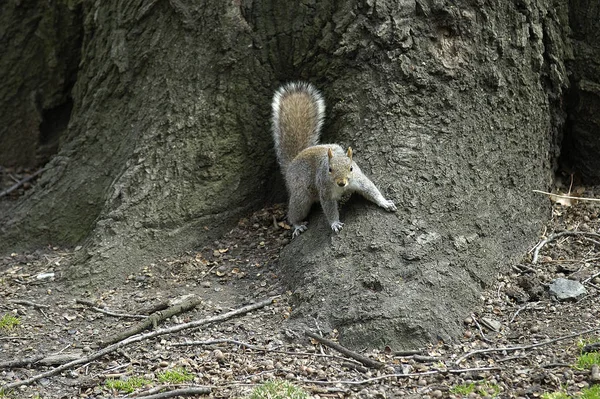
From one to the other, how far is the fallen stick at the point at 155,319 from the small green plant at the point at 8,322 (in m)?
0.66

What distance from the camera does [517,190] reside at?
16.3 feet

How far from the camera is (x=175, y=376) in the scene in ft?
13.1

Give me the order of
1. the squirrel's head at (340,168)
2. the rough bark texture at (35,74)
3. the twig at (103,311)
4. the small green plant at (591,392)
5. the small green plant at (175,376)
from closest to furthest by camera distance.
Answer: the small green plant at (591,392) < the small green plant at (175,376) < the twig at (103,311) < the squirrel's head at (340,168) < the rough bark texture at (35,74)

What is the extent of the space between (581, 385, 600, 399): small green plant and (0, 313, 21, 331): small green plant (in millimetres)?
3142

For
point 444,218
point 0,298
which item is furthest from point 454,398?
point 0,298

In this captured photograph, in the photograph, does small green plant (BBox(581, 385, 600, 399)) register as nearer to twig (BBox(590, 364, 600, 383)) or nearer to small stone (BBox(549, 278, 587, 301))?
twig (BBox(590, 364, 600, 383))

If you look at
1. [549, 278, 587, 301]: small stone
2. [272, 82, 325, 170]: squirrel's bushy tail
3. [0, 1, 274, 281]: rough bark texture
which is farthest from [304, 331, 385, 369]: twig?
[272, 82, 325, 170]: squirrel's bushy tail

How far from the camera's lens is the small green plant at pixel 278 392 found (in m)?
3.62

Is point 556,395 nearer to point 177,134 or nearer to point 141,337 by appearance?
point 141,337

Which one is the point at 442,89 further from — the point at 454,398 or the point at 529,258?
the point at 454,398

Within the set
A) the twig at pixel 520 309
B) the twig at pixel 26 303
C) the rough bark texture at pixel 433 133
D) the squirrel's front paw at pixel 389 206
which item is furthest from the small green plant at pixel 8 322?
the twig at pixel 520 309

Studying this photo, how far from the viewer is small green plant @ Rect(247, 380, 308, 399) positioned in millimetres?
3623

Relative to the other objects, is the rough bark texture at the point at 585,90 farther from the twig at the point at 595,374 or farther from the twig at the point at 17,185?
the twig at the point at 17,185

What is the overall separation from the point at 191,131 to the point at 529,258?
90.4 inches
